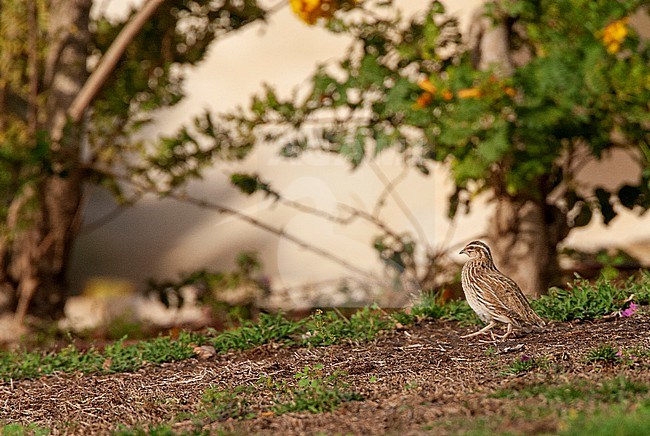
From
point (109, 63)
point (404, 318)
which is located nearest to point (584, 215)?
point (404, 318)

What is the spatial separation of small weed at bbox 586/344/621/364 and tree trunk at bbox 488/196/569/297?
234cm

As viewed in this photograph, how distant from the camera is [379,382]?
3777mm

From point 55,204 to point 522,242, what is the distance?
3.51 metres

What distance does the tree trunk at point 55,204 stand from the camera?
7.23 m

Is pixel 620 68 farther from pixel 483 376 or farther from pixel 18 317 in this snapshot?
pixel 18 317

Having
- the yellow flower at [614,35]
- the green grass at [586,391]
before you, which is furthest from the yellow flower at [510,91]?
the green grass at [586,391]

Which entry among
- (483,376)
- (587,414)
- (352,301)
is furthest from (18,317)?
(587,414)

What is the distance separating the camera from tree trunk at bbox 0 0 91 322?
285 inches

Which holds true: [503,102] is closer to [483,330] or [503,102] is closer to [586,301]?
[586,301]

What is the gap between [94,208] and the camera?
1046 cm

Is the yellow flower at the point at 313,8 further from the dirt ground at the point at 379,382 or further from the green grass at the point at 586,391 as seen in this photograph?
the green grass at the point at 586,391

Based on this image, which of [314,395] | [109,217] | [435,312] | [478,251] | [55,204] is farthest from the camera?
[109,217]

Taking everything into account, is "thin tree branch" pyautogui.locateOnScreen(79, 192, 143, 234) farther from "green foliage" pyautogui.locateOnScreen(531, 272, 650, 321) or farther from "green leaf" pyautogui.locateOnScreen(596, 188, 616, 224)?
"green foliage" pyautogui.locateOnScreen(531, 272, 650, 321)

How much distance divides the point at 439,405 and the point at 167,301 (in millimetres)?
3974
